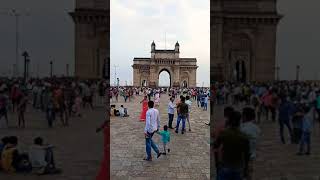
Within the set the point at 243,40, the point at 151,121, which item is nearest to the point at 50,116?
the point at 151,121

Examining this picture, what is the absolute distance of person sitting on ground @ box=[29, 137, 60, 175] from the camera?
895 centimetres

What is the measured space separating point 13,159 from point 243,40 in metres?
4.22

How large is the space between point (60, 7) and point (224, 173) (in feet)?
14.0

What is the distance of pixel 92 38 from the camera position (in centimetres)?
860

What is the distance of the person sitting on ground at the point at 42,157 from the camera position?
352 inches

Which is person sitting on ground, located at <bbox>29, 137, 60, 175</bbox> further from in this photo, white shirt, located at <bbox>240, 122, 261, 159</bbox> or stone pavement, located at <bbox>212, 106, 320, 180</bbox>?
white shirt, located at <bbox>240, 122, 261, 159</bbox>

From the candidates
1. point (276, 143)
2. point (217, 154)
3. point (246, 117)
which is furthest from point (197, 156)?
point (217, 154)

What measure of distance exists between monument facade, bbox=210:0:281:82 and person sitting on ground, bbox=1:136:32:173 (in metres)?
3.37

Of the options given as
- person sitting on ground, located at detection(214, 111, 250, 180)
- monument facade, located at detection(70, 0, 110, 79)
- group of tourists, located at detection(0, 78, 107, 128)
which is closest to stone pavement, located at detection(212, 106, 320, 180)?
person sitting on ground, located at detection(214, 111, 250, 180)

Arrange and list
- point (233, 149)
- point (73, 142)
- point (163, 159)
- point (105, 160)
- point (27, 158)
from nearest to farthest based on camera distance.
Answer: point (233, 149) → point (105, 160) → point (27, 158) → point (73, 142) → point (163, 159)

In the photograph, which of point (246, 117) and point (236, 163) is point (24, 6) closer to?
point (246, 117)

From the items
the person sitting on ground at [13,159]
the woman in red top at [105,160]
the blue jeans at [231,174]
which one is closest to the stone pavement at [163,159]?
the woman in red top at [105,160]

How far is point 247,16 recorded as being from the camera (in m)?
8.73

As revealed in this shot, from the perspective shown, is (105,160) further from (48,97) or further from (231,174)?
(231,174)
